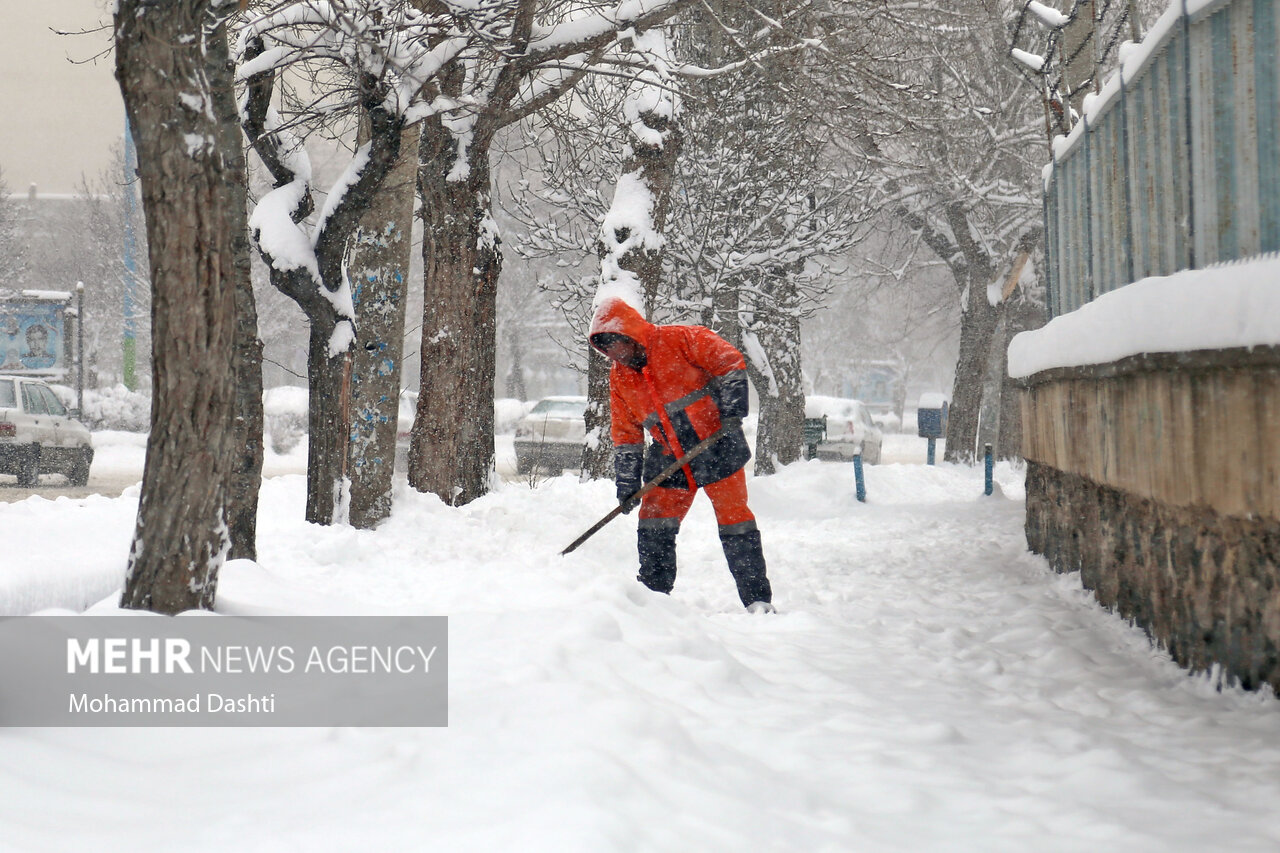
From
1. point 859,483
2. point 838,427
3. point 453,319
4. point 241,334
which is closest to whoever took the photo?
point 241,334

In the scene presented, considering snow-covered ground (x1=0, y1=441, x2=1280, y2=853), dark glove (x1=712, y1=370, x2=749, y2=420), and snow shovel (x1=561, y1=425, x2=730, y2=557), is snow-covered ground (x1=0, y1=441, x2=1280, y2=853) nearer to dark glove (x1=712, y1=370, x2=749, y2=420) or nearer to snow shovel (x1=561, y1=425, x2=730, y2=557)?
snow shovel (x1=561, y1=425, x2=730, y2=557)

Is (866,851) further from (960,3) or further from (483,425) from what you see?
(960,3)

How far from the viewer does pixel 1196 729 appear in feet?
11.7

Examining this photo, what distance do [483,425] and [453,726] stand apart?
555cm

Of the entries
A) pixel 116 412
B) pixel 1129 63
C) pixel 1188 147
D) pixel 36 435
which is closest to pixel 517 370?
pixel 116 412

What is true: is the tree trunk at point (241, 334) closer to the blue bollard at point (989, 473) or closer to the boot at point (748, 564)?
the boot at point (748, 564)

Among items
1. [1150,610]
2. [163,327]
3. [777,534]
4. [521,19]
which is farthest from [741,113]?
[163,327]

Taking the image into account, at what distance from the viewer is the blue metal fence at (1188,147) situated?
11.4 ft

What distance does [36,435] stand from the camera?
13.8 meters

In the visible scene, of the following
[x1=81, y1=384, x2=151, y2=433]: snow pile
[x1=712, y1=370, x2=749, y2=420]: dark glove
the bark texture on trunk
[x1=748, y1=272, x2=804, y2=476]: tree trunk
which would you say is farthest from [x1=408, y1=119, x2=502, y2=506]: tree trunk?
[x1=81, y1=384, x2=151, y2=433]: snow pile

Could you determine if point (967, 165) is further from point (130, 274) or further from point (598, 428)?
point (130, 274)

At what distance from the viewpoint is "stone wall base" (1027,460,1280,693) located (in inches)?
143

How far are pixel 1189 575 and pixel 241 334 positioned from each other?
11.8 ft

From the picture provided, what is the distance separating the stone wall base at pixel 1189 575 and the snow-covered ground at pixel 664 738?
0.39 ft
